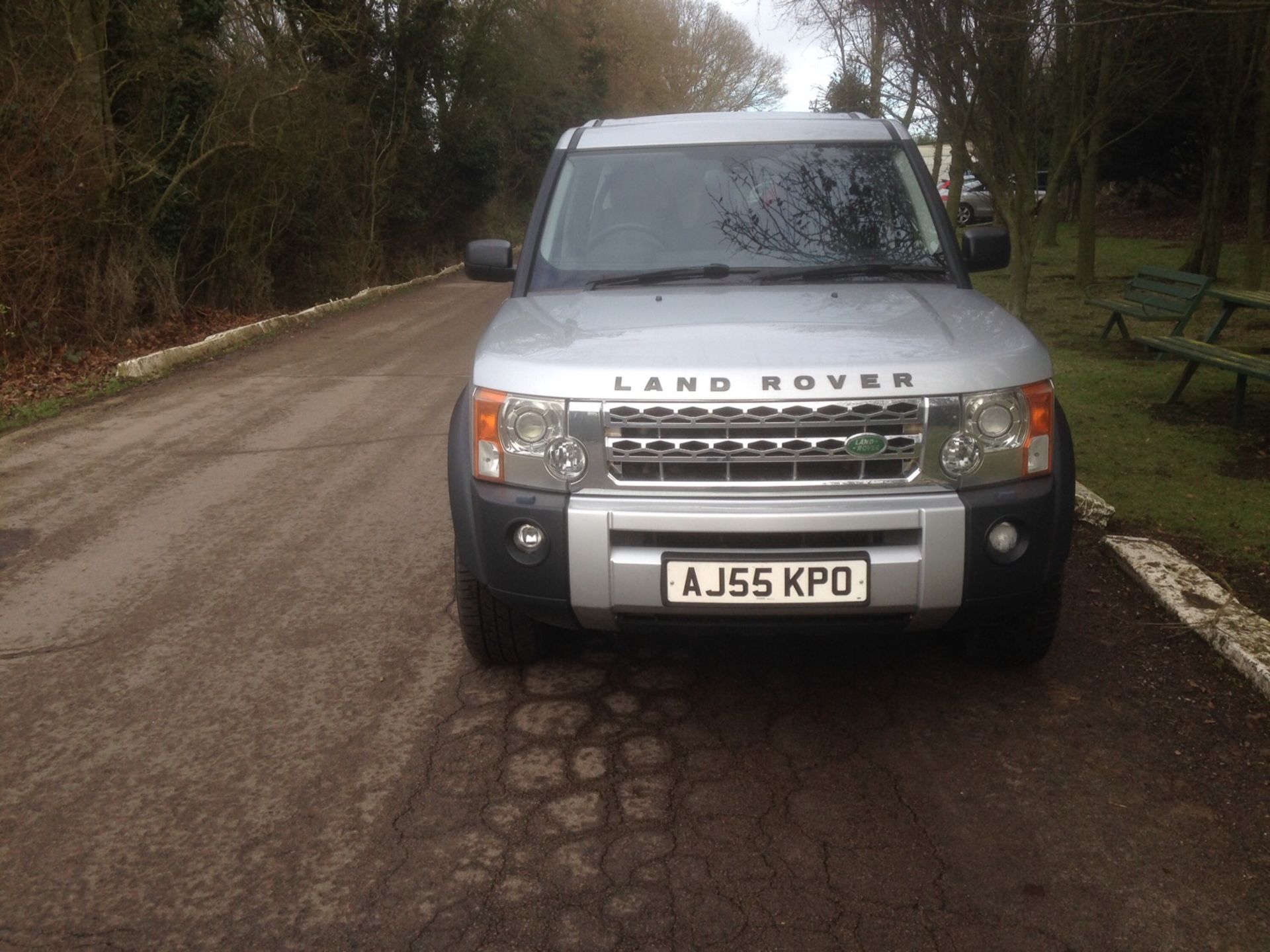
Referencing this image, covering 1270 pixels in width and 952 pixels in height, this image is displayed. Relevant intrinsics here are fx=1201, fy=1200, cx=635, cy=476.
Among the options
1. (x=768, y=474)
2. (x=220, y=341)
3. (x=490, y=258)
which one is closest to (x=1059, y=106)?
(x=220, y=341)

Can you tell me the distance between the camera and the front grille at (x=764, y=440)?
11.4 feet

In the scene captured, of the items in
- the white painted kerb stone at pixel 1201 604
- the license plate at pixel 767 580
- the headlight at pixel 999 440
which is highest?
the headlight at pixel 999 440

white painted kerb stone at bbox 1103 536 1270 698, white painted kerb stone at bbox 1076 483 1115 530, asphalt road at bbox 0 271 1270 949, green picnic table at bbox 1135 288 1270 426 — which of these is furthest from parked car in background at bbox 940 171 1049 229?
asphalt road at bbox 0 271 1270 949

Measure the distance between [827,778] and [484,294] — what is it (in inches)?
784

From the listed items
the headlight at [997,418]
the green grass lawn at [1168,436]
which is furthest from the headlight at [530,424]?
the green grass lawn at [1168,436]

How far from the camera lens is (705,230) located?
4.79m

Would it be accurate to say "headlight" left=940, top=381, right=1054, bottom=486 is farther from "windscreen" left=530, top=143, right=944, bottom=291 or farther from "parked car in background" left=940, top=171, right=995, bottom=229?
"parked car in background" left=940, top=171, right=995, bottom=229

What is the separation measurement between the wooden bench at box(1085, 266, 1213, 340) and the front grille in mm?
7338

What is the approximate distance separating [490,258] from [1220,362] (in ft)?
16.5

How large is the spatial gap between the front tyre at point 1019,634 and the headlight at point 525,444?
1434 mm

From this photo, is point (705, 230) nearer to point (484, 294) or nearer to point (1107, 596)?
point (1107, 596)

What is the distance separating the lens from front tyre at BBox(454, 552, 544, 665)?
13.3ft

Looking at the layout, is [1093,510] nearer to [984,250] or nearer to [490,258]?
[984,250]

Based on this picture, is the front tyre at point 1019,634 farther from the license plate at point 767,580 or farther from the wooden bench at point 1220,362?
the wooden bench at point 1220,362
